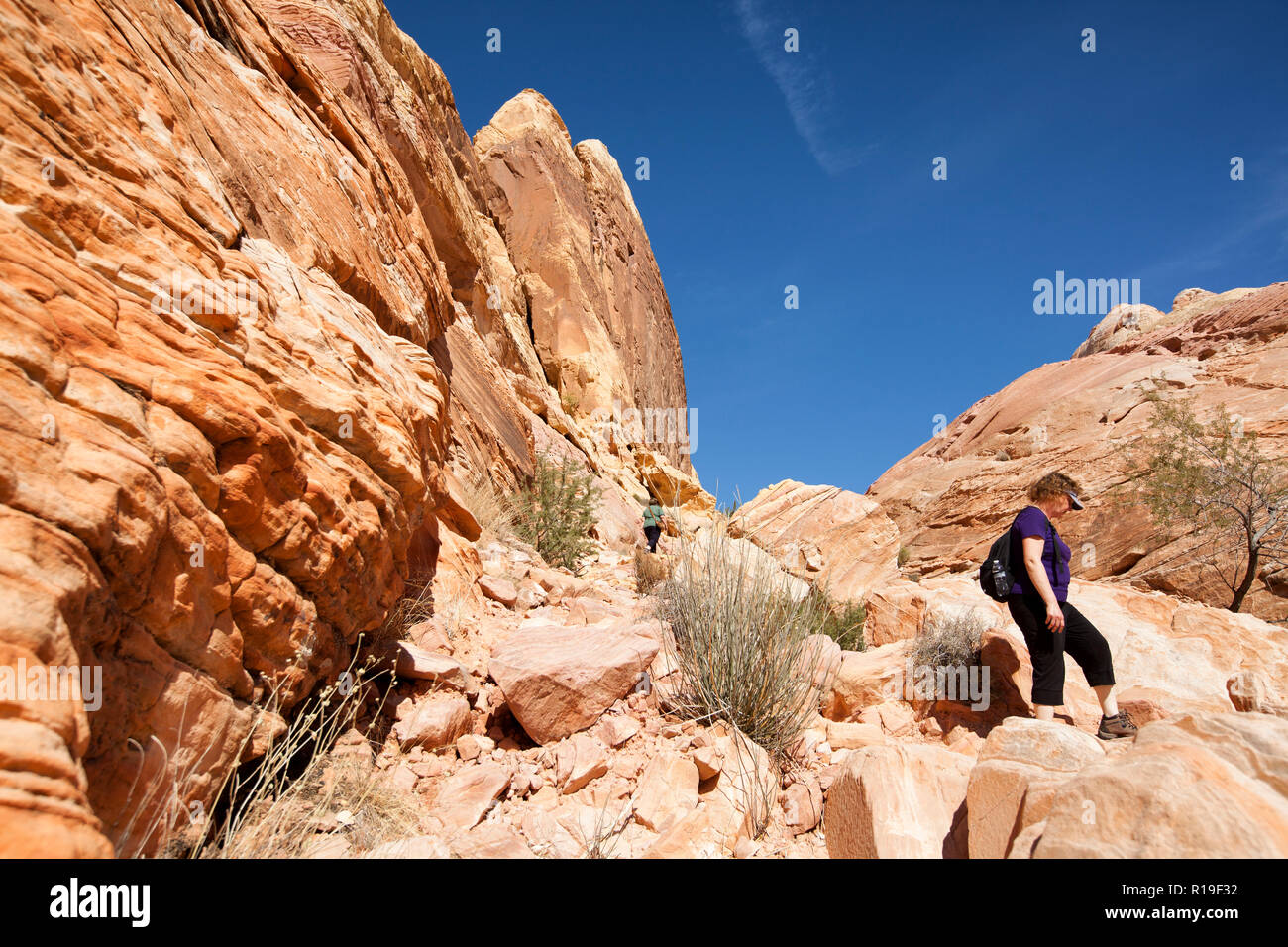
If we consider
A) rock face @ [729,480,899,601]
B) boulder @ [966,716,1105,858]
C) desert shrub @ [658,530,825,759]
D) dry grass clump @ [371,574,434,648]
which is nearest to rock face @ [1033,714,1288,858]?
boulder @ [966,716,1105,858]

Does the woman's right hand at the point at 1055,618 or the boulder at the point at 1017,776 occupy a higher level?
the woman's right hand at the point at 1055,618

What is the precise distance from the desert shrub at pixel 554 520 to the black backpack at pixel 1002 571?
4.73 m

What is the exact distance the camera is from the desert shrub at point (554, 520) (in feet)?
Result: 25.2

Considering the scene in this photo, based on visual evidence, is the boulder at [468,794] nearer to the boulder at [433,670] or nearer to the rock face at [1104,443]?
the boulder at [433,670]

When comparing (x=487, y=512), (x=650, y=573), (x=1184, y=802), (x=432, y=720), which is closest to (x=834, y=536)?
(x=650, y=573)

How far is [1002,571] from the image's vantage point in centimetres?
412

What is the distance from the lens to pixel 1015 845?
179 centimetres

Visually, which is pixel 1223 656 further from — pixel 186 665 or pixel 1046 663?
pixel 186 665

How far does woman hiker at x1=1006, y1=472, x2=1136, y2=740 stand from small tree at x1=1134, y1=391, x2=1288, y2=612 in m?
8.15

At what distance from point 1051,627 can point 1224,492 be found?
977cm

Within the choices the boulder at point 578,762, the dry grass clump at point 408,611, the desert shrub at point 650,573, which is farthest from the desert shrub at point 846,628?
the dry grass clump at point 408,611

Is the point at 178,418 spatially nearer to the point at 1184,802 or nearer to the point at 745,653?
the point at 745,653
